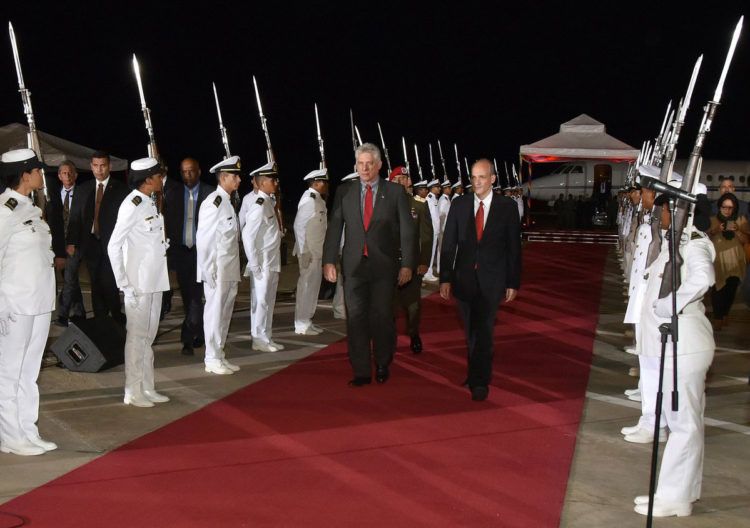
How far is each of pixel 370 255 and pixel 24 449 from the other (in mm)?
3014

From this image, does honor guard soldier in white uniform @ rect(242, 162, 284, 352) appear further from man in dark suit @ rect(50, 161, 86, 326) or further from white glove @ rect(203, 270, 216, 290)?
man in dark suit @ rect(50, 161, 86, 326)

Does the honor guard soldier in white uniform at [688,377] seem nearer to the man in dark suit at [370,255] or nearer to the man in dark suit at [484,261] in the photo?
the man in dark suit at [484,261]

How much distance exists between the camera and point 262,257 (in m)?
8.48

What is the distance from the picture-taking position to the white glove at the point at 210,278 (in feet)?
24.0

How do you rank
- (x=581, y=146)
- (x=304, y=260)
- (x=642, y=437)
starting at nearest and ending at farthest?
(x=642, y=437) < (x=304, y=260) < (x=581, y=146)

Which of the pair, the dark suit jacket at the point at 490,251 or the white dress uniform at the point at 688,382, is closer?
the white dress uniform at the point at 688,382

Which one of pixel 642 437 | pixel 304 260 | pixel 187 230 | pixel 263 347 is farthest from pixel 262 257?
pixel 642 437

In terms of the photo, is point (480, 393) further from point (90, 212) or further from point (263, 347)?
point (90, 212)

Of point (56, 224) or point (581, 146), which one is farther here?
point (581, 146)

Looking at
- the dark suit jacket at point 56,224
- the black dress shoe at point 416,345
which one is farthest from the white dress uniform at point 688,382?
the dark suit jacket at point 56,224

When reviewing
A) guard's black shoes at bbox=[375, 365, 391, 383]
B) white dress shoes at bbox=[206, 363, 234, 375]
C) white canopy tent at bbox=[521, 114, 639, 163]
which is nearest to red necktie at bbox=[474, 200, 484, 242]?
guard's black shoes at bbox=[375, 365, 391, 383]

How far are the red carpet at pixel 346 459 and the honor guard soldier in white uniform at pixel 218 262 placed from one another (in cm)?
58

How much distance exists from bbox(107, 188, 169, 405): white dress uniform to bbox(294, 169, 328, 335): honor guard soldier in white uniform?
3235 millimetres

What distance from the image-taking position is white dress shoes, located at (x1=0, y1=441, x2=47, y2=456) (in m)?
5.16
